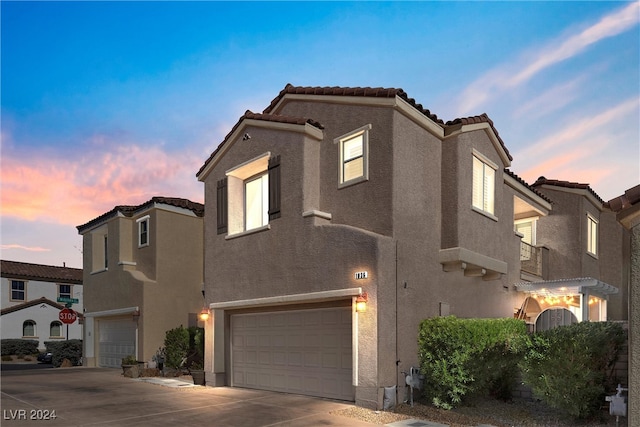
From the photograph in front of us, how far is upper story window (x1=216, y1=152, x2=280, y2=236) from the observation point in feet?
49.6

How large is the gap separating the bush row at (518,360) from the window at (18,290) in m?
36.7

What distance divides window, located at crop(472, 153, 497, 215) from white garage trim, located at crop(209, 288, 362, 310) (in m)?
5.06

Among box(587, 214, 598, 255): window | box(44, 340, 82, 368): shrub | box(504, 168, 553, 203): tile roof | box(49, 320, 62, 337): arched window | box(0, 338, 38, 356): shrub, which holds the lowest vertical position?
box(0, 338, 38, 356): shrub

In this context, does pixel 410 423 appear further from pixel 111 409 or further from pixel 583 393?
pixel 111 409

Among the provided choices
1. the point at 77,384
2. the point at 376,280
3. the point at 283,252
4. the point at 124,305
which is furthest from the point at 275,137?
the point at 124,305

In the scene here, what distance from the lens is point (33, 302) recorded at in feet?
121

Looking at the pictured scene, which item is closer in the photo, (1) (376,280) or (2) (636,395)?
(2) (636,395)

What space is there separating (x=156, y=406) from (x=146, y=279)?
10.2 meters

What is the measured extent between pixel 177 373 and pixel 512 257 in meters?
12.9

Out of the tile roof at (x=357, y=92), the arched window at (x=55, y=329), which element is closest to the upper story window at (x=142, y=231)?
the tile roof at (x=357, y=92)

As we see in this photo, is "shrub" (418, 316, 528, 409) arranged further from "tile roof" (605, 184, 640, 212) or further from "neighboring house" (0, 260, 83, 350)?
"neighboring house" (0, 260, 83, 350)

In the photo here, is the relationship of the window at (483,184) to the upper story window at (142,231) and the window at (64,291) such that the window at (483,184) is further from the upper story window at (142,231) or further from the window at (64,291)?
the window at (64,291)

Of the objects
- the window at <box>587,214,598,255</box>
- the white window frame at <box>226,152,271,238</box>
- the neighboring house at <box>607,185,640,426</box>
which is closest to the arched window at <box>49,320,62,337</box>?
the white window frame at <box>226,152,271,238</box>

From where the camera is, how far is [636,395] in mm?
6254
